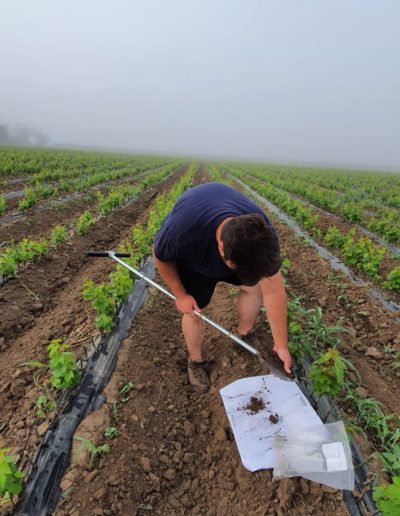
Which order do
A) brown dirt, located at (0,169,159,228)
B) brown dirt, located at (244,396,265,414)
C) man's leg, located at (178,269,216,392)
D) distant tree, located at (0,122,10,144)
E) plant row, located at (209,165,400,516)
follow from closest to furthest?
Result: plant row, located at (209,165,400,516)
brown dirt, located at (244,396,265,414)
man's leg, located at (178,269,216,392)
brown dirt, located at (0,169,159,228)
distant tree, located at (0,122,10,144)

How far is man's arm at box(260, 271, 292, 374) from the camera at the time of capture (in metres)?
2.14

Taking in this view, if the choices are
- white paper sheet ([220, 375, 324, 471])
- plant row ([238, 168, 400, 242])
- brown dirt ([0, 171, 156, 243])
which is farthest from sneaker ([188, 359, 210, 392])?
plant row ([238, 168, 400, 242])

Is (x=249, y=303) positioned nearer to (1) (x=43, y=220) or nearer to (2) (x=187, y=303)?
(2) (x=187, y=303)

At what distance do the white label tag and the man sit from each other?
20.1 inches

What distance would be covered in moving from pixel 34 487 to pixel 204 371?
56.0 inches

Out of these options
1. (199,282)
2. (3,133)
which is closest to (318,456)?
(199,282)

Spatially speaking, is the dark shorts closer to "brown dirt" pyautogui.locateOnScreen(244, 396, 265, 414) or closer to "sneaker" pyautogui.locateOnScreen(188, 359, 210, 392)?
"sneaker" pyautogui.locateOnScreen(188, 359, 210, 392)

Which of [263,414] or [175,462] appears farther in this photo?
[263,414]

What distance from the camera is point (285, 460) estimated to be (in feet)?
6.66

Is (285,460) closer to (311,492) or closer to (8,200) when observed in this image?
(311,492)

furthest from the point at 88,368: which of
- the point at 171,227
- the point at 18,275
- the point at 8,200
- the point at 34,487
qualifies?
the point at 8,200

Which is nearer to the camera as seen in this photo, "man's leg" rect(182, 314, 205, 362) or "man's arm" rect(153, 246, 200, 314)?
"man's arm" rect(153, 246, 200, 314)

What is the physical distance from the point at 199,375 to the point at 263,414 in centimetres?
66

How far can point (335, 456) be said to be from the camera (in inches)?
78.6
